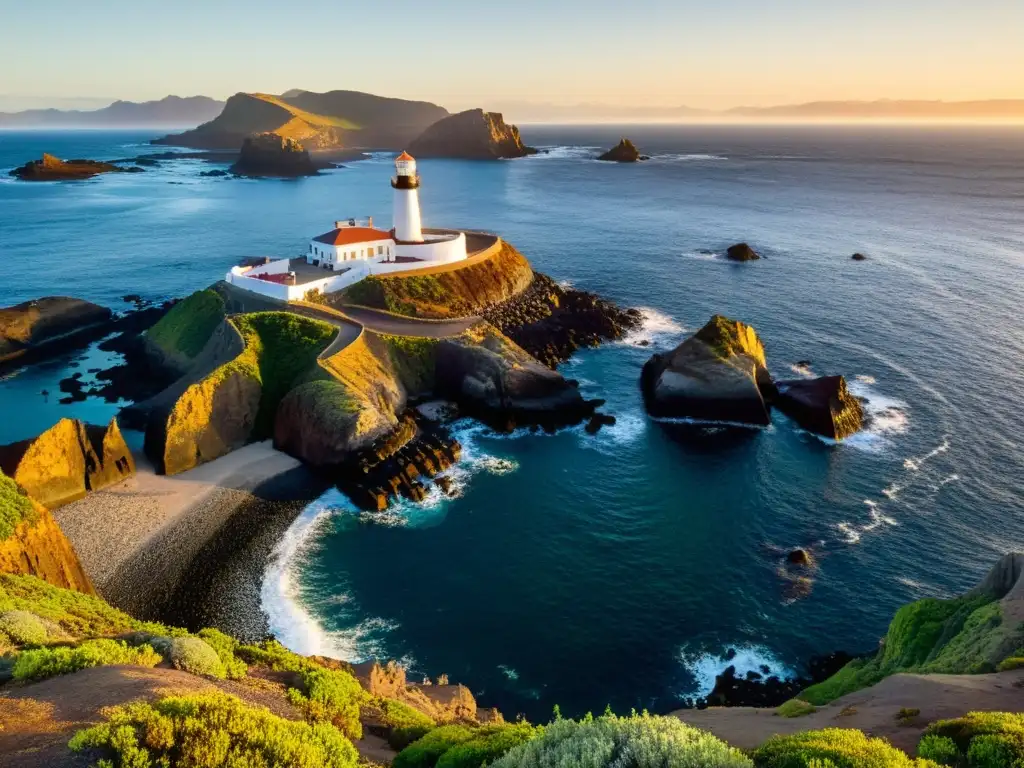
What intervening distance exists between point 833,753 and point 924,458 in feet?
117

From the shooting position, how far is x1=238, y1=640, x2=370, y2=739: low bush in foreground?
16.2 metres

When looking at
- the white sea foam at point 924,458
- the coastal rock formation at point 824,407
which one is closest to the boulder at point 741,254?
the coastal rock formation at point 824,407

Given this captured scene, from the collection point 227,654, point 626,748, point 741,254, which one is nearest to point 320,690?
point 227,654

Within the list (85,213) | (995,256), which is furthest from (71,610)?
(85,213)

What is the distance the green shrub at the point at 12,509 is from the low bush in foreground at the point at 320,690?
1198 centimetres

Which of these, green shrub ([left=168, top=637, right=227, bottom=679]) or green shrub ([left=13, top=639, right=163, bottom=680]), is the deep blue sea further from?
green shrub ([left=13, top=639, right=163, bottom=680])

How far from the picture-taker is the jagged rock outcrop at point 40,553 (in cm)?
2392

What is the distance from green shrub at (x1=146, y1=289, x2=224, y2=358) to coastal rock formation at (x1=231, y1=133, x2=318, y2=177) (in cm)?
14128

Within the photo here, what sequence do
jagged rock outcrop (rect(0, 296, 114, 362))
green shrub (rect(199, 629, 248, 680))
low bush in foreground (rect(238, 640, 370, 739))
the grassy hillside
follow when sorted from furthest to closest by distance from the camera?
1. jagged rock outcrop (rect(0, 296, 114, 362))
2. the grassy hillside
3. green shrub (rect(199, 629, 248, 680))
4. low bush in foreground (rect(238, 640, 370, 739))

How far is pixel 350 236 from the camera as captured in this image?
5944cm

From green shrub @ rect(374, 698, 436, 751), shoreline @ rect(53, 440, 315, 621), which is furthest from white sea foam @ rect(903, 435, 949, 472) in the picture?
shoreline @ rect(53, 440, 315, 621)

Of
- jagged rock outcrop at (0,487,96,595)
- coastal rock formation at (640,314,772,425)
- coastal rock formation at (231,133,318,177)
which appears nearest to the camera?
jagged rock outcrop at (0,487,96,595)

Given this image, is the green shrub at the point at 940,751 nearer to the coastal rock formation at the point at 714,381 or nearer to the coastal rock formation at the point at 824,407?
the coastal rock formation at the point at 824,407

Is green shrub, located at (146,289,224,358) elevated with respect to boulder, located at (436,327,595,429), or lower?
elevated
